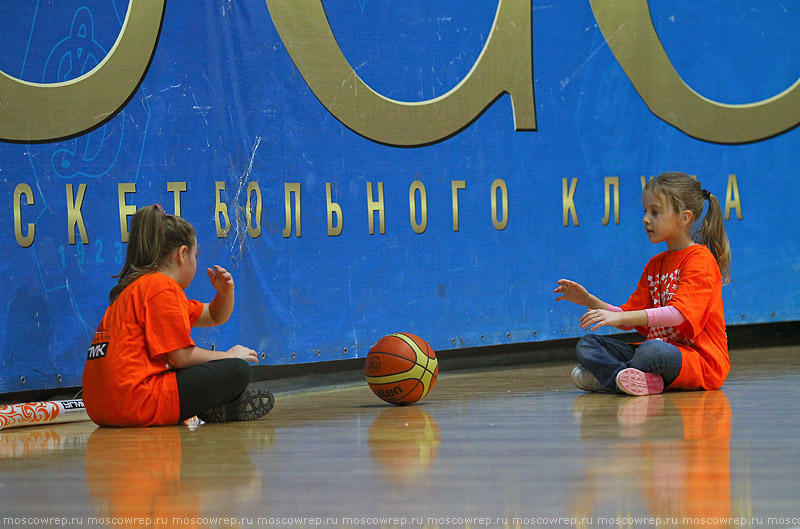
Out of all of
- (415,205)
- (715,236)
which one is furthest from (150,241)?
(715,236)

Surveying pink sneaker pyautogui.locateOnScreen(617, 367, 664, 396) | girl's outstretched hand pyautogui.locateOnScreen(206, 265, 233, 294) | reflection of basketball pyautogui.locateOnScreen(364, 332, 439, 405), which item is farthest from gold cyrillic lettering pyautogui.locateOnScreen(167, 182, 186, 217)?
pink sneaker pyautogui.locateOnScreen(617, 367, 664, 396)

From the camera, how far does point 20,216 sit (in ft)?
14.7

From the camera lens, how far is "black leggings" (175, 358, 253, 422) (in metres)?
3.84

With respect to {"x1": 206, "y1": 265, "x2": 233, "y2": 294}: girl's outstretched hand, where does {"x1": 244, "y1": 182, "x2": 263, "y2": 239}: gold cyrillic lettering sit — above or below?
above

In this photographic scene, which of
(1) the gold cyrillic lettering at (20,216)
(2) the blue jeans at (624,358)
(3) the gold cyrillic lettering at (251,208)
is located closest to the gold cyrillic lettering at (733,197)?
(2) the blue jeans at (624,358)

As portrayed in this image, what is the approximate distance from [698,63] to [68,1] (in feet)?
13.7

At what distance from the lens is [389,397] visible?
4324 millimetres

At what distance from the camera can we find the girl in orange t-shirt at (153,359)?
12.5ft

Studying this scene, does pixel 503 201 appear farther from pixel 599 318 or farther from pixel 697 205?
pixel 599 318

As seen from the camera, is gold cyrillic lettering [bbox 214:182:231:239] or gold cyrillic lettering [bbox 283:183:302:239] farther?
gold cyrillic lettering [bbox 283:183:302:239]

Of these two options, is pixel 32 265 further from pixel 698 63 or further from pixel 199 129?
pixel 698 63

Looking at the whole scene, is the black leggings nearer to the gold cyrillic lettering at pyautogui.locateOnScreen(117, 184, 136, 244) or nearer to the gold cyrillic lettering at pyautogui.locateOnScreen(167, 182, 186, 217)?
the gold cyrillic lettering at pyautogui.locateOnScreen(117, 184, 136, 244)

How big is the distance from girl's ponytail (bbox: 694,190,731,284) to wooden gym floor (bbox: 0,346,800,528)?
2.23ft

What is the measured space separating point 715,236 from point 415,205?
69.5 inches
